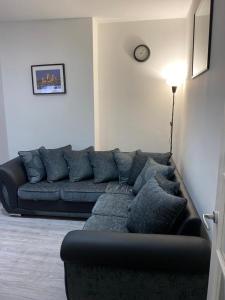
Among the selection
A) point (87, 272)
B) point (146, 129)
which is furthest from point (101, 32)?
point (87, 272)

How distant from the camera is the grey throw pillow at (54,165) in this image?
10.7 ft

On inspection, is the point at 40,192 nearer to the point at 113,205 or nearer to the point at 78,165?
the point at 78,165

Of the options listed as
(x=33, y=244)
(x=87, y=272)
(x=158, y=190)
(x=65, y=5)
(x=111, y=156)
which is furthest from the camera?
(x=111, y=156)

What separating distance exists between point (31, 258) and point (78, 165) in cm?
127

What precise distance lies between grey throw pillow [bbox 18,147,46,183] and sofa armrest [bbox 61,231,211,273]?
6.11 ft

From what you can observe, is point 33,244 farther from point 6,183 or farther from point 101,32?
point 101,32

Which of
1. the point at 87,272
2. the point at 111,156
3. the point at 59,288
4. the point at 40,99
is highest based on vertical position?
the point at 40,99

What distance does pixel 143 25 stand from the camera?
3619mm

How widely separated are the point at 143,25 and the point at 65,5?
120cm

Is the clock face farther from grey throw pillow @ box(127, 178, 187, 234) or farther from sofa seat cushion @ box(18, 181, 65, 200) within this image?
grey throw pillow @ box(127, 178, 187, 234)

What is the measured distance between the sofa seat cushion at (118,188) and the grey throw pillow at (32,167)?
0.92 metres

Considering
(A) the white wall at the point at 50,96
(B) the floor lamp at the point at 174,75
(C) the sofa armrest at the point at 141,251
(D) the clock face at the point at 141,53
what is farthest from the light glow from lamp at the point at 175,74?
(C) the sofa armrest at the point at 141,251

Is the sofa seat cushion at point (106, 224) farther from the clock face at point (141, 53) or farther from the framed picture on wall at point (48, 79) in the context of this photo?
the clock face at point (141, 53)

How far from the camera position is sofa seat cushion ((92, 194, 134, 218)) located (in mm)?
2367
